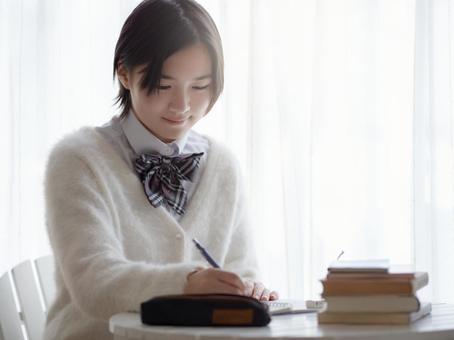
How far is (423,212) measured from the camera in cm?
269

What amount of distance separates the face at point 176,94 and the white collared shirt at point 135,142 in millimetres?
17

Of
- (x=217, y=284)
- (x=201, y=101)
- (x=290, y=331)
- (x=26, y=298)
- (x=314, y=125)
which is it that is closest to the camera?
(x=290, y=331)

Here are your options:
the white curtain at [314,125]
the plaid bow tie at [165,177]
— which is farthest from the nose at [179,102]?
the white curtain at [314,125]

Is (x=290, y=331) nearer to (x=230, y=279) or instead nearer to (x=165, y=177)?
(x=230, y=279)

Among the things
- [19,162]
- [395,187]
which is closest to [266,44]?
[395,187]

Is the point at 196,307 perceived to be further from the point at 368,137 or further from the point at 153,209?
the point at 368,137

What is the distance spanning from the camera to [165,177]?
193 cm

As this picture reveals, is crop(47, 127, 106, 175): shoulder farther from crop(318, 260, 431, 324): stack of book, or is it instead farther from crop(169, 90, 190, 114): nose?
crop(318, 260, 431, 324): stack of book

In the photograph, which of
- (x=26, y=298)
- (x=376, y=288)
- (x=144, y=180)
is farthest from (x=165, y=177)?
(x=376, y=288)

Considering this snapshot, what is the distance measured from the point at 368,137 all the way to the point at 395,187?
0.16 m

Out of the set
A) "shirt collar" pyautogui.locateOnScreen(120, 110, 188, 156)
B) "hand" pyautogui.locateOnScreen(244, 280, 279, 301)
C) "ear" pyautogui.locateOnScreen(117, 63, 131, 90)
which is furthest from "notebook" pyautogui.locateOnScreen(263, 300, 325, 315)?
"ear" pyautogui.locateOnScreen(117, 63, 131, 90)

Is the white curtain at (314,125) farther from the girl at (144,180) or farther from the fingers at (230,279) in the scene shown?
the fingers at (230,279)

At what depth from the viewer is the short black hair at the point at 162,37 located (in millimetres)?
1863

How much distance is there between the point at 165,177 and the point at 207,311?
0.55 metres
